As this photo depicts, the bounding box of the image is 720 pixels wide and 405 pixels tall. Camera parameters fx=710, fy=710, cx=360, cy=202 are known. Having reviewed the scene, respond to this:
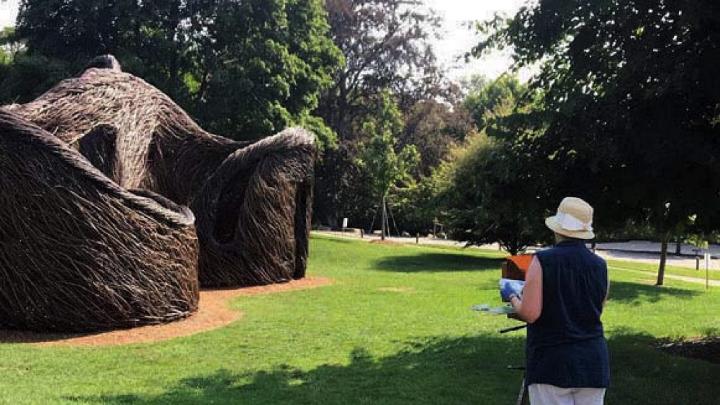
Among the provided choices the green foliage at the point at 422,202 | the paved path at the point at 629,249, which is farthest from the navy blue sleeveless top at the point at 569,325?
the paved path at the point at 629,249

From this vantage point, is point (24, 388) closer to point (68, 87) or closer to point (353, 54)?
point (68, 87)

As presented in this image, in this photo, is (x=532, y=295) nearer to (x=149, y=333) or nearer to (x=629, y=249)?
(x=149, y=333)

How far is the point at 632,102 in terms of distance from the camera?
729cm

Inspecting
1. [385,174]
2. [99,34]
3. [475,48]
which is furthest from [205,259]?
[385,174]

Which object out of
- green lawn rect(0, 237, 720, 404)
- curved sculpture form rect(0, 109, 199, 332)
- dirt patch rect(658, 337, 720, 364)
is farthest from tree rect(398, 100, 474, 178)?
curved sculpture form rect(0, 109, 199, 332)

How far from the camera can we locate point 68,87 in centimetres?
1230

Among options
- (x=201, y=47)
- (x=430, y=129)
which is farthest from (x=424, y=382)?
(x=430, y=129)

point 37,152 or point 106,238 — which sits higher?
point 37,152

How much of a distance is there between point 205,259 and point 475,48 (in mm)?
8421

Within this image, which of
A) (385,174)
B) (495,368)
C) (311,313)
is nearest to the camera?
(495,368)

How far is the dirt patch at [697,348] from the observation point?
9398mm

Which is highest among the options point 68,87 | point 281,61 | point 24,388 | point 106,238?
point 281,61

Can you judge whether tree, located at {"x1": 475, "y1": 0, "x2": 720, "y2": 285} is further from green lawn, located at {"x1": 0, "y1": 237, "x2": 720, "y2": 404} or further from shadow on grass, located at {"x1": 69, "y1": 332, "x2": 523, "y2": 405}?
shadow on grass, located at {"x1": 69, "y1": 332, "x2": 523, "y2": 405}

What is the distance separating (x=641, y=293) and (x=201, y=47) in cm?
1799
